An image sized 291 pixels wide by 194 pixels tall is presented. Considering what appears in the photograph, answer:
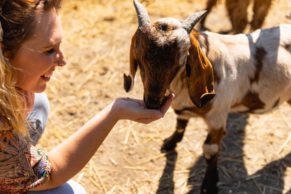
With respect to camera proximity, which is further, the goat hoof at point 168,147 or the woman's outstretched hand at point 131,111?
the goat hoof at point 168,147

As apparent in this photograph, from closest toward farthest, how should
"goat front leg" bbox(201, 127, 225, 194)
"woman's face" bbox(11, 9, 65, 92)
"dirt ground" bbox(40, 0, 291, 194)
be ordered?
"woman's face" bbox(11, 9, 65, 92)
"goat front leg" bbox(201, 127, 225, 194)
"dirt ground" bbox(40, 0, 291, 194)

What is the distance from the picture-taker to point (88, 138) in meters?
2.14

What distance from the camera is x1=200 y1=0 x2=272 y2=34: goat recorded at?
4367 mm

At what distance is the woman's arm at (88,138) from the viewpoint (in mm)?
2135

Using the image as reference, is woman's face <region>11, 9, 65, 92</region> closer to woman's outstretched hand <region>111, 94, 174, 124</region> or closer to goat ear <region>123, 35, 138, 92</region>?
woman's outstretched hand <region>111, 94, 174, 124</region>

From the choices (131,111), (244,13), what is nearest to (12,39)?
(131,111)

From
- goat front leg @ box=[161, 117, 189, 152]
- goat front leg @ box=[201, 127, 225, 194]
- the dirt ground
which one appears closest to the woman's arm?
goat front leg @ box=[201, 127, 225, 194]

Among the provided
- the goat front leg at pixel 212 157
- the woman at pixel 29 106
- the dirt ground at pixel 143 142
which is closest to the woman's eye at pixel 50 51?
the woman at pixel 29 106

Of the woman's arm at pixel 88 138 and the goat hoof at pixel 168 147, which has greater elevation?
the woman's arm at pixel 88 138

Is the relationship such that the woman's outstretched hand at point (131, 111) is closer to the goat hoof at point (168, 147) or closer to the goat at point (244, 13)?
the goat hoof at point (168, 147)

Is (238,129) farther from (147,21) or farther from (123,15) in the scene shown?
(123,15)

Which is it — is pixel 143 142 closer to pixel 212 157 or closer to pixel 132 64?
pixel 212 157

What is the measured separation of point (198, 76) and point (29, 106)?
3.18 feet

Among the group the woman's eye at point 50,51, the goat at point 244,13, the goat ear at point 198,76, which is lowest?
the goat at point 244,13
